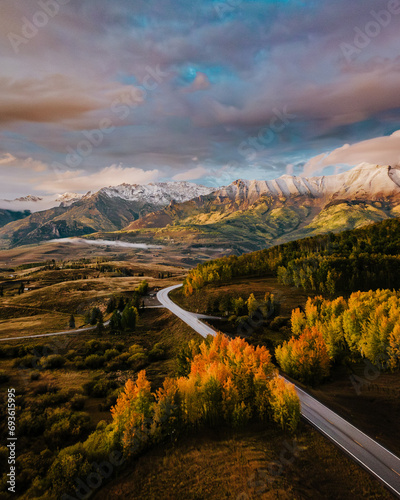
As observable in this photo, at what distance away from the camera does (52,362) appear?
6581cm

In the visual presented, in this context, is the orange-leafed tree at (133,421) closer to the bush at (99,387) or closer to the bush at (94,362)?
the bush at (99,387)

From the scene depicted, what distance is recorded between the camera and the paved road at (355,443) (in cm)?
2805

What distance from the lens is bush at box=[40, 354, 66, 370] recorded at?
65.1 m

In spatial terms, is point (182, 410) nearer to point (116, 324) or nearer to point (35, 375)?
point (35, 375)

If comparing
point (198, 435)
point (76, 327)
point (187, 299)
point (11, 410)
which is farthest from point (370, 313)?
point (76, 327)

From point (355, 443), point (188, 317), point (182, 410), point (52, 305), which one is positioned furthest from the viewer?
point (52, 305)

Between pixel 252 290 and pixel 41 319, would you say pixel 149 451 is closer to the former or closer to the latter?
pixel 252 290

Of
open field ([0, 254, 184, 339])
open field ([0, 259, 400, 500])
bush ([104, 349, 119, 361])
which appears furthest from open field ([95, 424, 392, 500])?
open field ([0, 254, 184, 339])

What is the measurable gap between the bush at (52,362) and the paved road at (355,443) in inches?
2240

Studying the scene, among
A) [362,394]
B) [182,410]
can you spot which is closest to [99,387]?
[182,410]

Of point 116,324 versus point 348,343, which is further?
point 116,324

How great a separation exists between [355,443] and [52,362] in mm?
64867

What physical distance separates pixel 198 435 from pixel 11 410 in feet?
92.7

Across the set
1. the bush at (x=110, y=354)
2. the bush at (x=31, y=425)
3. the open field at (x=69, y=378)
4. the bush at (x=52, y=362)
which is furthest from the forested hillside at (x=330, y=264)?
the bush at (x=31, y=425)
